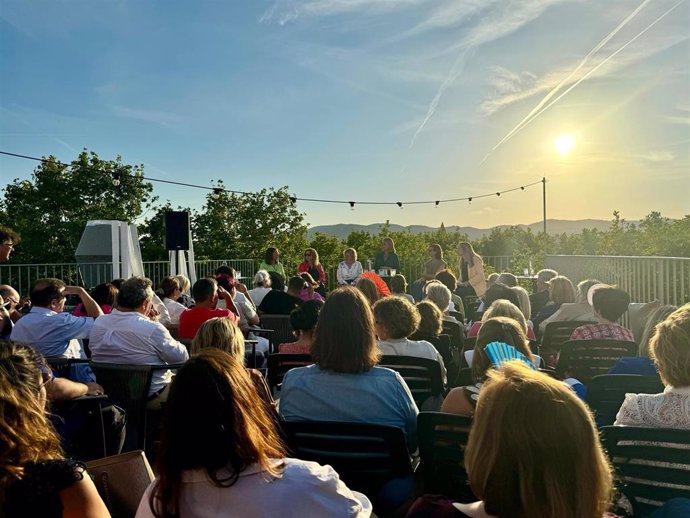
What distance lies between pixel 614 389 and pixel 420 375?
1.06m

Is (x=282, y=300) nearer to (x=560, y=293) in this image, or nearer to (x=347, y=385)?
(x=560, y=293)

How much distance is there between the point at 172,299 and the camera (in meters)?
6.34

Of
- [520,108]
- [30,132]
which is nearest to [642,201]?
[520,108]

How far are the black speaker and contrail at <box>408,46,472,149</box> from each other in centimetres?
617

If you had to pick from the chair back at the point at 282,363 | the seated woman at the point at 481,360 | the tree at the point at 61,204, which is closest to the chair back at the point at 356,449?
the seated woman at the point at 481,360

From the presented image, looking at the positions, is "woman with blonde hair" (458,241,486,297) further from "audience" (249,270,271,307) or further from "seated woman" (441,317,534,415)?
"seated woman" (441,317,534,415)

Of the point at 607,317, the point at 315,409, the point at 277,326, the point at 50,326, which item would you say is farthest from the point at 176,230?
the point at 315,409

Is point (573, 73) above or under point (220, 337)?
above

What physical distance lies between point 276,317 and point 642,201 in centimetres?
1053

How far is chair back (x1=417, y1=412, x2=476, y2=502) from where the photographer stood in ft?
7.27

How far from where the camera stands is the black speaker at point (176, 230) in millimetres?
9891

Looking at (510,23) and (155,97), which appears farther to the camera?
(155,97)

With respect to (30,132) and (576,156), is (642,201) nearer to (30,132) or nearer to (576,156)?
(576,156)

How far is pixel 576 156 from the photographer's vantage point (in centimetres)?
1095
